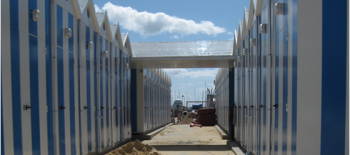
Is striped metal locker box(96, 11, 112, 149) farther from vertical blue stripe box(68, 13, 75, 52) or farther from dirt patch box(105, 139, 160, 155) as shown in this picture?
vertical blue stripe box(68, 13, 75, 52)

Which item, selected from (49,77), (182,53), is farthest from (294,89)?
(182,53)

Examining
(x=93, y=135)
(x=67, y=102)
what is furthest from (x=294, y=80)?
(x=93, y=135)

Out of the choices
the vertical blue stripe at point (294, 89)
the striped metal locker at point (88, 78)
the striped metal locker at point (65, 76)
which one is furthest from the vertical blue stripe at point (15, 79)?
the vertical blue stripe at point (294, 89)

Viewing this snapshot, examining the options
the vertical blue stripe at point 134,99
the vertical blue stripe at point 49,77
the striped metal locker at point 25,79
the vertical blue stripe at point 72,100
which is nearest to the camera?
the striped metal locker at point 25,79

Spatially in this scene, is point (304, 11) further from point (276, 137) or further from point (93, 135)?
point (93, 135)

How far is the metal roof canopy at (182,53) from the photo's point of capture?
44.4ft

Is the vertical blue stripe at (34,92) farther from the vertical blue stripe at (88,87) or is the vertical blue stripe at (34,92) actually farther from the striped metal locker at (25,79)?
the vertical blue stripe at (88,87)

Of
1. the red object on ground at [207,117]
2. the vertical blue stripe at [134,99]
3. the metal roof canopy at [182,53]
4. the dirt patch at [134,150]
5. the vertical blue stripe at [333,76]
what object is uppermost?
the metal roof canopy at [182,53]

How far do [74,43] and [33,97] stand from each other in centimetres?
247

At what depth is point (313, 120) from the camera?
3.74 meters

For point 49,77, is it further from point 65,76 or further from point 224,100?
point 224,100

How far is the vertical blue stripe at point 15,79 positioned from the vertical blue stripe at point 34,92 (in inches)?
16.9

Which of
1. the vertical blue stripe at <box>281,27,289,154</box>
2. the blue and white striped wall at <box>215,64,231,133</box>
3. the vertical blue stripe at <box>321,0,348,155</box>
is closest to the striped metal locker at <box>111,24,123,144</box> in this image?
the blue and white striped wall at <box>215,64,231,133</box>

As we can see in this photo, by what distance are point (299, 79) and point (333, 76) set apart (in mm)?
974
